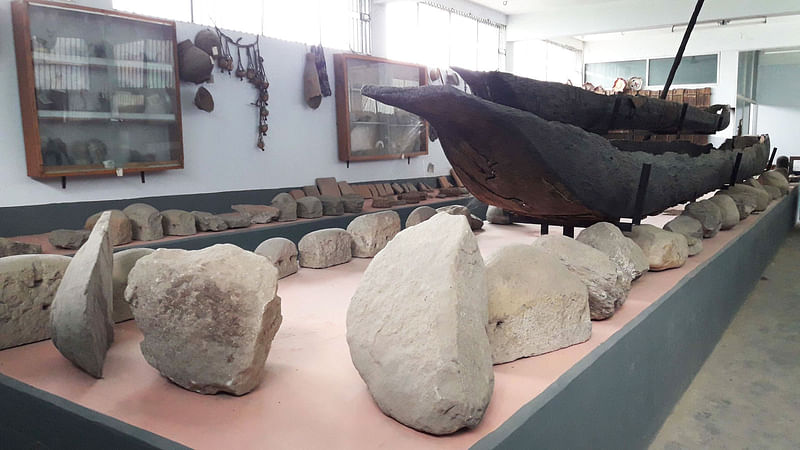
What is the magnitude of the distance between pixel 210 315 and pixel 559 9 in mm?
12076

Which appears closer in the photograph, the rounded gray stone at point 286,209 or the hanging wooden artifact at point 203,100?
the rounded gray stone at point 286,209

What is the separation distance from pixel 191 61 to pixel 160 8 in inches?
25.1

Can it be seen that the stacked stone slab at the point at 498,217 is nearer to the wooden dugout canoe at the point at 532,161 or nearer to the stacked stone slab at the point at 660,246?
the wooden dugout canoe at the point at 532,161

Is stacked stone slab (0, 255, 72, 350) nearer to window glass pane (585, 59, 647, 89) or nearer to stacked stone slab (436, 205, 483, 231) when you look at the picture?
stacked stone slab (436, 205, 483, 231)

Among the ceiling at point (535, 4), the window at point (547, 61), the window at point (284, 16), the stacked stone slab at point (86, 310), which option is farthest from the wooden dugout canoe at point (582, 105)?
the window at point (547, 61)

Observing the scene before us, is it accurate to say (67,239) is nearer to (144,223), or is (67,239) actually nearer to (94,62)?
(144,223)

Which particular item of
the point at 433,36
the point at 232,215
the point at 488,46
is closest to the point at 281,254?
the point at 232,215

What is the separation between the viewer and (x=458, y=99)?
2658 millimetres

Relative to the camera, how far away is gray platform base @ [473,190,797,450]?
1.71 m

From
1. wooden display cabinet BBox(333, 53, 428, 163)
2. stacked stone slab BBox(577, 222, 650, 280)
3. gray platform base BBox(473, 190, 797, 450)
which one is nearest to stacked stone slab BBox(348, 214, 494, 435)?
gray platform base BBox(473, 190, 797, 450)

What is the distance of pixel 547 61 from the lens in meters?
15.8

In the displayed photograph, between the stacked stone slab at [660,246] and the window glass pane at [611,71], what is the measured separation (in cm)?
1542

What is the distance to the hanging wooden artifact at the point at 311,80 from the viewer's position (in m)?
7.59

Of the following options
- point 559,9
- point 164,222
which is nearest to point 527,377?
point 164,222
